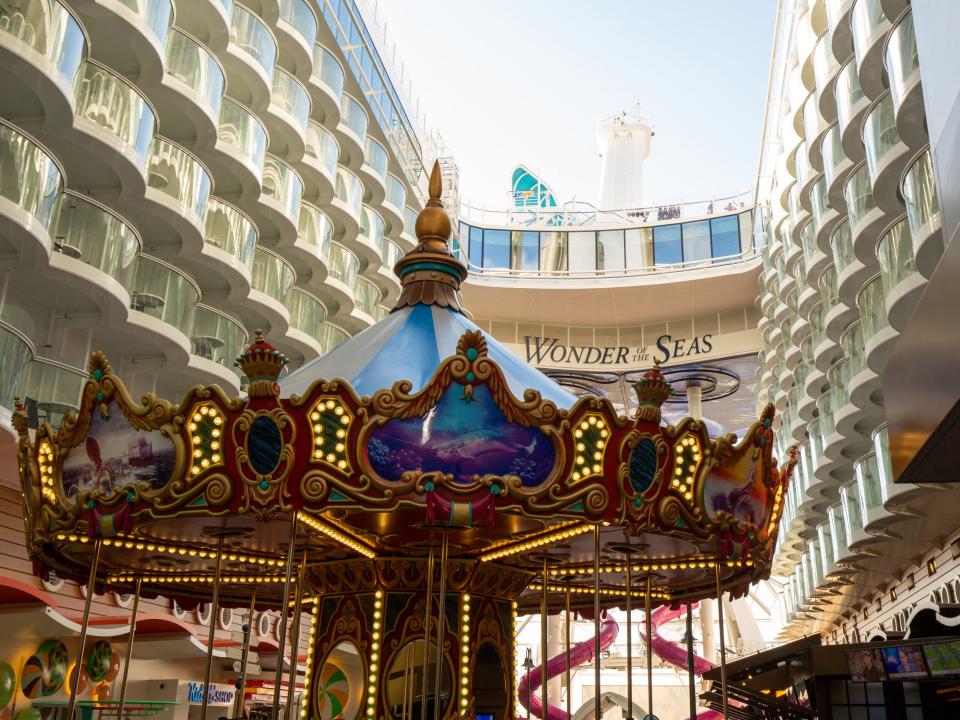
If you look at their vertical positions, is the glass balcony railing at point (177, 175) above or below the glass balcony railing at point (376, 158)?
below

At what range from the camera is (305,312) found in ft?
81.7

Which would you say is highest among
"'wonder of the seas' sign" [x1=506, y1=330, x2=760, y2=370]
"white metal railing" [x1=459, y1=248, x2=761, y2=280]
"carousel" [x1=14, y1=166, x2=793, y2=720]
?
"white metal railing" [x1=459, y1=248, x2=761, y2=280]

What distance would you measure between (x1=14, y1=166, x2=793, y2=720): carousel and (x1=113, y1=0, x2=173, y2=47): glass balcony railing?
8.84 meters

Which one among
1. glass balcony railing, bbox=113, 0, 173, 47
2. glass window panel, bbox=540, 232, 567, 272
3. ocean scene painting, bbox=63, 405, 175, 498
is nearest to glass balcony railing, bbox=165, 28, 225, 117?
glass balcony railing, bbox=113, 0, 173, 47

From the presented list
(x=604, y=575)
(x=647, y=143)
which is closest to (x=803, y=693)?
(x=604, y=575)

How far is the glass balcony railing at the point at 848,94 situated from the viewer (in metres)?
20.1

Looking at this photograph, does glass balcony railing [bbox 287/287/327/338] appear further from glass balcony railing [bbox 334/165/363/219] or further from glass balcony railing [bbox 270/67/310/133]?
glass balcony railing [bbox 270/67/310/133]

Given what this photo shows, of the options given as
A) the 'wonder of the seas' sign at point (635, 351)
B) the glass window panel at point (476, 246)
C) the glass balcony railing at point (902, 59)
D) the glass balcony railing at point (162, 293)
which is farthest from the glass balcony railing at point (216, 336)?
the glass window panel at point (476, 246)

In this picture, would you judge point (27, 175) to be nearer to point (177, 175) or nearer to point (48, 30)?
point (48, 30)

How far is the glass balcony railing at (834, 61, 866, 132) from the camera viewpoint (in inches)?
792

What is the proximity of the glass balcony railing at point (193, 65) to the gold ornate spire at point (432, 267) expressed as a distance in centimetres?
1005

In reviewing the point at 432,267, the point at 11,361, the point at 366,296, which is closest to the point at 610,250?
the point at 366,296

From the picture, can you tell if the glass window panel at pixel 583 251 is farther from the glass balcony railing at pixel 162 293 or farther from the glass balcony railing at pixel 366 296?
the glass balcony railing at pixel 162 293

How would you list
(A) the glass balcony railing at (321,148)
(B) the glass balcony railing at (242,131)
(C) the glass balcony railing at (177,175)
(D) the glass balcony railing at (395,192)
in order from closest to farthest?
1. (C) the glass balcony railing at (177,175)
2. (B) the glass balcony railing at (242,131)
3. (A) the glass balcony railing at (321,148)
4. (D) the glass balcony railing at (395,192)
